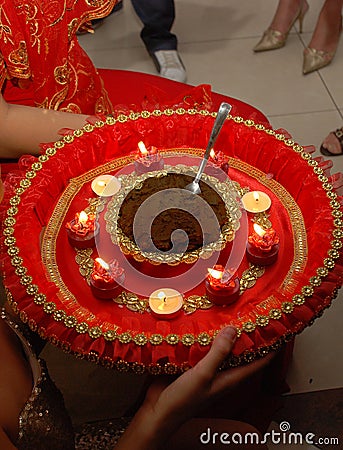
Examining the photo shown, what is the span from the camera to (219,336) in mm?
998

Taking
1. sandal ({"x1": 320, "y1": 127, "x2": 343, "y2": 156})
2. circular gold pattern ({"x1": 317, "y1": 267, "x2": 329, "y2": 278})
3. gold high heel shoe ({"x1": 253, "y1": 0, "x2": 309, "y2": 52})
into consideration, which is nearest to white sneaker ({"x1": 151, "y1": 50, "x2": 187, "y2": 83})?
gold high heel shoe ({"x1": 253, "y1": 0, "x2": 309, "y2": 52})

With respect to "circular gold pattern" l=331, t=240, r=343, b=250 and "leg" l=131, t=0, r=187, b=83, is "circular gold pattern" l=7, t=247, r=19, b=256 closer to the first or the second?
"circular gold pattern" l=331, t=240, r=343, b=250

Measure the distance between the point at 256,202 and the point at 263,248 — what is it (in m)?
0.14

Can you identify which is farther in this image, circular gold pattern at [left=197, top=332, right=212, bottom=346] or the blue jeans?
the blue jeans

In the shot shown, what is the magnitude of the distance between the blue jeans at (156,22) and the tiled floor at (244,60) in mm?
104

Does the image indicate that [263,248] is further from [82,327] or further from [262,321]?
[82,327]

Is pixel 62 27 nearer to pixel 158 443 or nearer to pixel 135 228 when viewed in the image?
pixel 135 228

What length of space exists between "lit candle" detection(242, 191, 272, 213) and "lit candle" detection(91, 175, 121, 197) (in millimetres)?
265

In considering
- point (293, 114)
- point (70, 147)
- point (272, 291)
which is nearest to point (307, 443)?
point (272, 291)

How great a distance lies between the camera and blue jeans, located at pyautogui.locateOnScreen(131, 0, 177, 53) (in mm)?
2533

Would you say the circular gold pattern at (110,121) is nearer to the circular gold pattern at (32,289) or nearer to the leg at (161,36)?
the circular gold pattern at (32,289)

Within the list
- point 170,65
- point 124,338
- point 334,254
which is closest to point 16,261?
point 124,338

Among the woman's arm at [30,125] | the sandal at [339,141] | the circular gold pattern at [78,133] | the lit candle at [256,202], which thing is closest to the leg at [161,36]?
the sandal at [339,141]

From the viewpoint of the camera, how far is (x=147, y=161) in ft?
4.17
